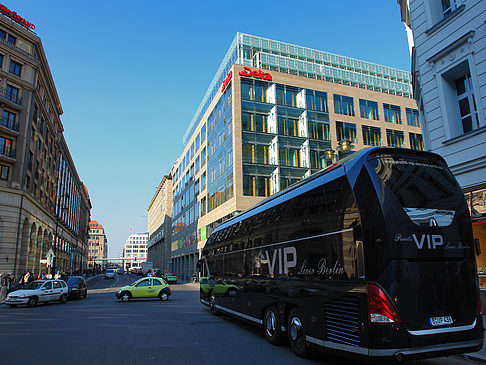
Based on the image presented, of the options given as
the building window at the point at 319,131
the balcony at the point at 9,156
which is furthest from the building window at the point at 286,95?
the balcony at the point at 9,156

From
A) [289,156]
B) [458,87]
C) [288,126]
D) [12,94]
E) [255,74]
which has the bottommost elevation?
[458,87]

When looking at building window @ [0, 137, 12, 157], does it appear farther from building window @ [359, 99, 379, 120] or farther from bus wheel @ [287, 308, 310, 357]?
building window @ [359, 99, 379, 120]

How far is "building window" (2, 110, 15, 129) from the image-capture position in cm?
3638

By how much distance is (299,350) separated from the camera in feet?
24.4

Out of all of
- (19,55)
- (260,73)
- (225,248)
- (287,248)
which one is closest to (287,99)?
(260,73)

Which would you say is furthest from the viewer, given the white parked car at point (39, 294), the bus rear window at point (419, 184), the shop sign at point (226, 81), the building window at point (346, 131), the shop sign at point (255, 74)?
the building window at point (346, 131)

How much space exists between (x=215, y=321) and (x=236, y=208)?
25580 mm

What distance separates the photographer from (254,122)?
4178 centimetres

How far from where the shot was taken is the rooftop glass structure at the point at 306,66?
148ft

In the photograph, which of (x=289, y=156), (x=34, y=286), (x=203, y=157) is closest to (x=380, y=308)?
(x=34, y=286)

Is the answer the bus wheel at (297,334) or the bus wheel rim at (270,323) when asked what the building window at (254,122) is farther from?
the bus wheel at (297,334)

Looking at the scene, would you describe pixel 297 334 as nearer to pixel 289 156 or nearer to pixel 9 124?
pixel 289 156

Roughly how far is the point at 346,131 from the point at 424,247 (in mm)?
42475

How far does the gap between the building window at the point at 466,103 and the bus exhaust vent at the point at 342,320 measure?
958cm
